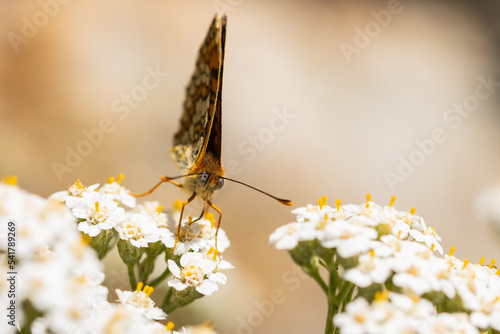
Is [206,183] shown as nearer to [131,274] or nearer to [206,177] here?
[206,177]

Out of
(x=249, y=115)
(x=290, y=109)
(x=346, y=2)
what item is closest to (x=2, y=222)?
(x=249, y=115)

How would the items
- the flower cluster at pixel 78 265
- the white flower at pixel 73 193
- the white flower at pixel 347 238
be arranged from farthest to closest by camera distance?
the white flower at pixel 73 193 < the white flower at pixel 347 238 < the flower cluster at pixel 78 265

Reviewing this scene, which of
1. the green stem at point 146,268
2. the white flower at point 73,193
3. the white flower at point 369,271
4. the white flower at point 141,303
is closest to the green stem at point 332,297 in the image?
the white flower at point 369,271

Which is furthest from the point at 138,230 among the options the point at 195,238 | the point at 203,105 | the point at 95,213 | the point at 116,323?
the point at 203,105

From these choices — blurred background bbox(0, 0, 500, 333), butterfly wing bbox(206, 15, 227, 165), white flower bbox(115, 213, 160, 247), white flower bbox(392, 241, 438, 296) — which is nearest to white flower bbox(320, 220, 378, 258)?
white flower bbox(392, 241, 438, 296)

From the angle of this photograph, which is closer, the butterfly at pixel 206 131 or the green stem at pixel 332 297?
the green stem at pixel 332 297

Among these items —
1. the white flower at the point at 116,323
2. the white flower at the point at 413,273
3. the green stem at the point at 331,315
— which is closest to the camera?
the white flower at the point at 116,323

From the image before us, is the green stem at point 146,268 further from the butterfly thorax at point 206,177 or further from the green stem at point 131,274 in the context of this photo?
the butterfly thorax at point 206,177

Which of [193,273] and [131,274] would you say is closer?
[193,273]
